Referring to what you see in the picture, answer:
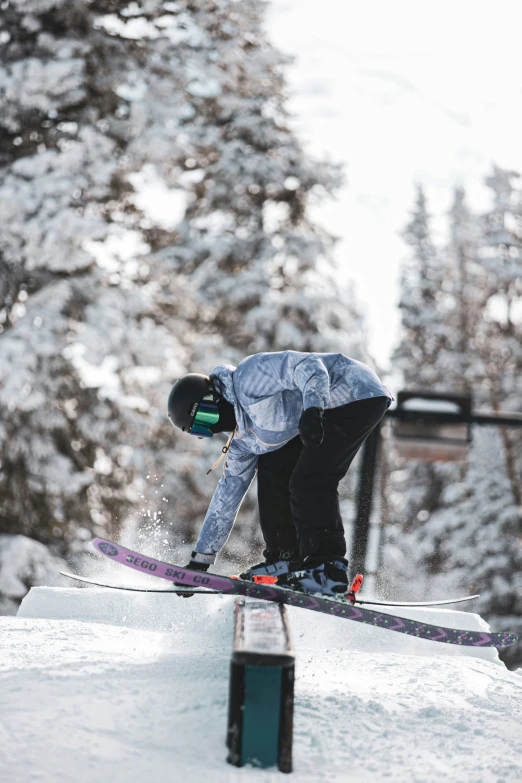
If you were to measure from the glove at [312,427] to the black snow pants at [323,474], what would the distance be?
15.1 inches

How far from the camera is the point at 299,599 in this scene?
A: 3857mm

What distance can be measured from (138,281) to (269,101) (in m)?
5.27

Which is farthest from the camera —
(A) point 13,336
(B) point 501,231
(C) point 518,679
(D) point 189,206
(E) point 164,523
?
(B) point 501,231

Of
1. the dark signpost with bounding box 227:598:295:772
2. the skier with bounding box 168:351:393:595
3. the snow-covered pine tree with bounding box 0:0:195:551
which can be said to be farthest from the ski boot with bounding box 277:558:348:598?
the snow-covered pine tree with bounding box 0:0:195:551

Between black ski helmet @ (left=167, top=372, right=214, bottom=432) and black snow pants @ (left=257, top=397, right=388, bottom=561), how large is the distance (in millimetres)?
604

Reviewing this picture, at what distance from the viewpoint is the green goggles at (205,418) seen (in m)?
4.30

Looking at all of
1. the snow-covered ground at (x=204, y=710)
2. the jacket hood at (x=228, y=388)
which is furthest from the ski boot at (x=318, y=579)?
the jacket hood at (x=228, y=388)

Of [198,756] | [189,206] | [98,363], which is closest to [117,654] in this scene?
[198,756]

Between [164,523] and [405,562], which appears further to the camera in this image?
[405,562]

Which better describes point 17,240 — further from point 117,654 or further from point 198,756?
point 198,756

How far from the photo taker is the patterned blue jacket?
4.16 metres

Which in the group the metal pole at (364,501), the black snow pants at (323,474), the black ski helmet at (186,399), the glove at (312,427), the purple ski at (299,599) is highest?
the glove at (312,427)

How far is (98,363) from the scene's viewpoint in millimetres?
9633

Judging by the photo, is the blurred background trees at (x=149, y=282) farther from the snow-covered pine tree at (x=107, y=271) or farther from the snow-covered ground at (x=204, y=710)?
the snow-covered ground at (x=204, y=710)
